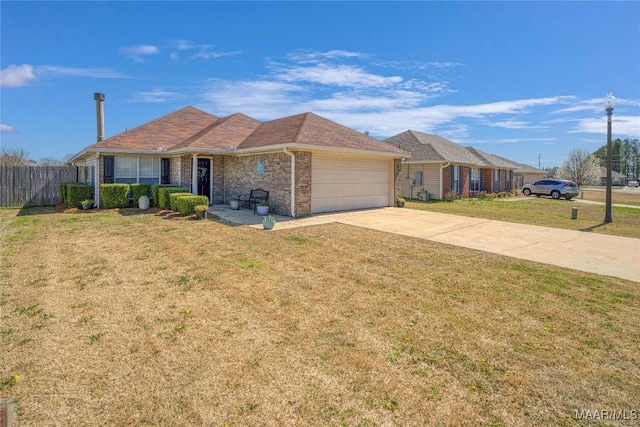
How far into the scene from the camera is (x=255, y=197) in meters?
13.7

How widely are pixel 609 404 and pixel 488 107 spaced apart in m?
32.0

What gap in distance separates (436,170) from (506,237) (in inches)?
552

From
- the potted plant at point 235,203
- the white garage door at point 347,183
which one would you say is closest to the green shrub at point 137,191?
the potted plant at point 235,203

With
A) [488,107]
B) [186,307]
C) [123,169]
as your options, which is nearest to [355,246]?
[186,307]

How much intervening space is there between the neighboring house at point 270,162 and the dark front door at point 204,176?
0.05 metres

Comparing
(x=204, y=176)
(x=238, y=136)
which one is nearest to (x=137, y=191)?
(x=204, y=176)

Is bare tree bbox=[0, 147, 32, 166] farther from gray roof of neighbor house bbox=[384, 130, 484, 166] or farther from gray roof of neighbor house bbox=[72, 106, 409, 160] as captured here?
gray roof of neighbor house bbox=[384, 130, 484, 166]

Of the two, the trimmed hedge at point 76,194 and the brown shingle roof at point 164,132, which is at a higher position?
the brown shingle roof at point 164,132

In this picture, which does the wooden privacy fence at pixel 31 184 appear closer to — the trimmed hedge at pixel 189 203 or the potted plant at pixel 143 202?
the potted plant at pixel 143 202

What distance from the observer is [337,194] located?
45.2 ft

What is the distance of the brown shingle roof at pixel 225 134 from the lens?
1470 cm

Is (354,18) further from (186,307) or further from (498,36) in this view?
(186,307)

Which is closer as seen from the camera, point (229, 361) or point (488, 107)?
point (229, 361)

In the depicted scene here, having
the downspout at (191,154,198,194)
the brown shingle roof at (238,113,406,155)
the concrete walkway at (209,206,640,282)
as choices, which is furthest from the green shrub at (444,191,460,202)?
the downspout at (191,154,198,194)
